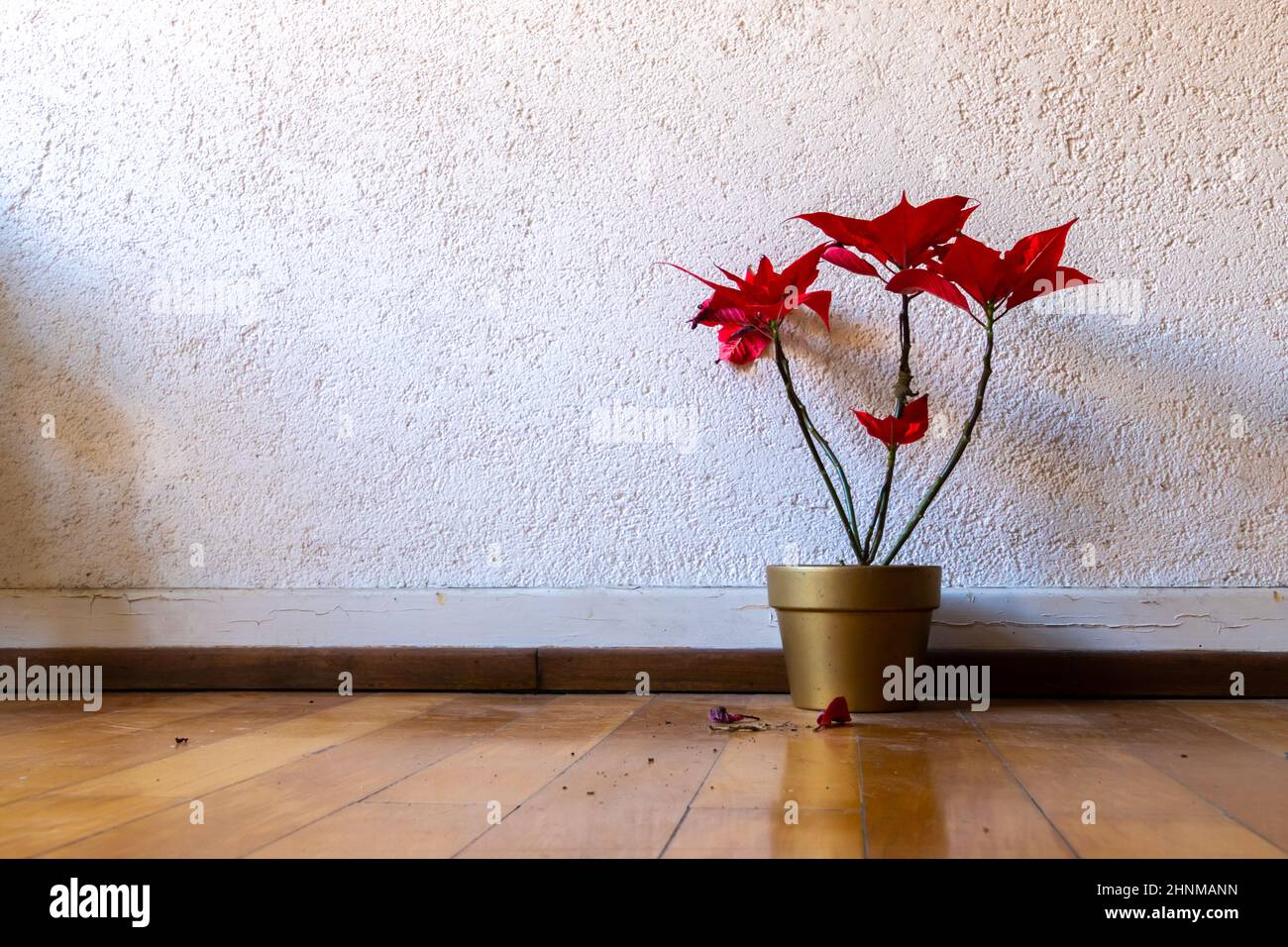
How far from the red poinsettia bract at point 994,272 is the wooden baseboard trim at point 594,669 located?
56 centimetres

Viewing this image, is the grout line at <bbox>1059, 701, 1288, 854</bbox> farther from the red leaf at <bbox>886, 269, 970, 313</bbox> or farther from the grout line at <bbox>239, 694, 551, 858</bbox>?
the grout line at <bbox>239, 694, 551, 858</bbox>

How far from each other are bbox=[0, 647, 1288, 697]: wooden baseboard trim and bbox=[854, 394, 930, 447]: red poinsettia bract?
0.36m

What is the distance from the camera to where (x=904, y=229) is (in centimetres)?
144

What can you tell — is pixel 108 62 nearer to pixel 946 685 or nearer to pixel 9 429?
pixel 9 429

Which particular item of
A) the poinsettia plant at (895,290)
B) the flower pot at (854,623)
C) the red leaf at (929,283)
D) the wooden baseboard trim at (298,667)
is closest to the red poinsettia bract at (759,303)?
the poinsettia plant at (895,290)

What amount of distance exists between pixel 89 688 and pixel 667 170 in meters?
1.30

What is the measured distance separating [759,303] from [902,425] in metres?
0.27

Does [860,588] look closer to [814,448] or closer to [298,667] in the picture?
[814,448]

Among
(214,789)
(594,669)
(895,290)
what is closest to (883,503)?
(895,290)

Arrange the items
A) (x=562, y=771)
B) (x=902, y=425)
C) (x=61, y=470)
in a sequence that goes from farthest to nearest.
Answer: (x=61, y=470) → (x=902, y=425) → (x=562, y=771)

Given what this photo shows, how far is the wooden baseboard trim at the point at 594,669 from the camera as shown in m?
1.66

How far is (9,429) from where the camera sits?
6.35 ft

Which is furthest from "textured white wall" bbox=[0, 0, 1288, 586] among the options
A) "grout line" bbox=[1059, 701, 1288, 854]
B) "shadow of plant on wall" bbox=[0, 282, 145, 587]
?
"grout line" bbox=[1059, 701, 1288, 854]

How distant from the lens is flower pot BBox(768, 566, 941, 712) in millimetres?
1487
